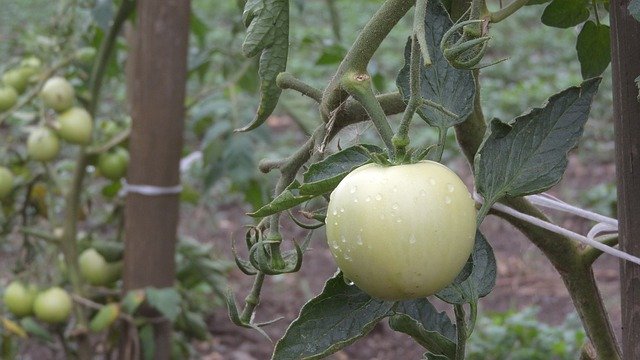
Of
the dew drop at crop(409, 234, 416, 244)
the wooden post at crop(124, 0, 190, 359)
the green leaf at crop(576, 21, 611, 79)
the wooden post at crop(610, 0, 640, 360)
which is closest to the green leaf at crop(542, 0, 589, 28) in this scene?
the green leaf at crop(576, 21, 611, 79)

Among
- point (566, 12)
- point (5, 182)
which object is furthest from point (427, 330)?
point (5, 182)

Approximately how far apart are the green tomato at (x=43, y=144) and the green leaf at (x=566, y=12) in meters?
1.15

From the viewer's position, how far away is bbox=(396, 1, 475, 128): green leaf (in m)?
0.52

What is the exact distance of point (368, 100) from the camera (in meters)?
0.48

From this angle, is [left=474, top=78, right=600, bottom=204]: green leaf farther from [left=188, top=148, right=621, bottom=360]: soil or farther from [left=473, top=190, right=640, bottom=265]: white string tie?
[left=188, top=148, right=621, bottom=360]: soil

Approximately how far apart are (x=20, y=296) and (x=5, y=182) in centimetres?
22

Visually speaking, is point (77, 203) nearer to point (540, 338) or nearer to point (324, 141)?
point (540, 338)

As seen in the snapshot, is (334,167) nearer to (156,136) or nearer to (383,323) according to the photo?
(156,136)

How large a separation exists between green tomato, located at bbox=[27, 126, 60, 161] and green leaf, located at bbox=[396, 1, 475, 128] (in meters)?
1.23

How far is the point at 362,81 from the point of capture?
50cm

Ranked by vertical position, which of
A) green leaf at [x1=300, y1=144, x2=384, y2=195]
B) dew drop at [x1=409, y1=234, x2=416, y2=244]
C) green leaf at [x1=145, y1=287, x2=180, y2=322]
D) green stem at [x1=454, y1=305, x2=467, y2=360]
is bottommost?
green leaf at [x1=145, y1=287, x2=180, y2=322]

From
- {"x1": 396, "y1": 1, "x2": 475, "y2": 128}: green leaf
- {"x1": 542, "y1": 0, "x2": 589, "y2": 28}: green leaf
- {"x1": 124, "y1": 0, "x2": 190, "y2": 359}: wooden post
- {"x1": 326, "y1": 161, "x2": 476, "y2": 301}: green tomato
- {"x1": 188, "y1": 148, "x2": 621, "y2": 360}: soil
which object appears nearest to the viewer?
{"x1": 326, "y1": 161, "x2": 476, "y2": 301}: green tomato

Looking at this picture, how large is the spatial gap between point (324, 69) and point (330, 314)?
14.6 feet

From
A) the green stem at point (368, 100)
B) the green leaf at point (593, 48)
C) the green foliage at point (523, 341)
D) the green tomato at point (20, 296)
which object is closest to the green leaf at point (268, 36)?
the green stem at point (368, 100)
